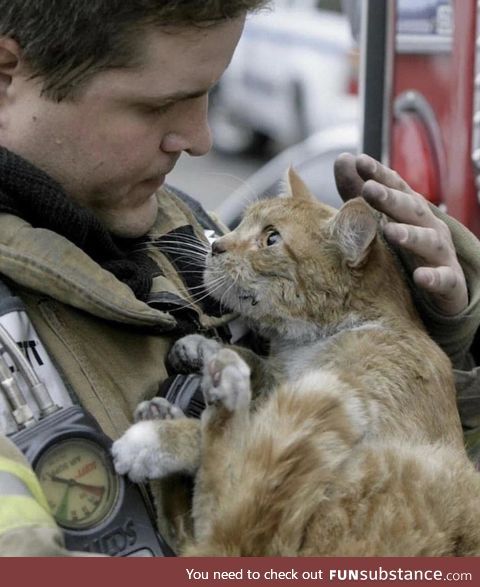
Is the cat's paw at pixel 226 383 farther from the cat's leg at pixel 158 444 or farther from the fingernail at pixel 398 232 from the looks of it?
the fingernail at pixel 398 232

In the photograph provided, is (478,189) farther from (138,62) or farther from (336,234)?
(138,62)

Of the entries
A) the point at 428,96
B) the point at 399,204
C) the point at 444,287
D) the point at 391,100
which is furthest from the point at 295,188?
the point at 391,100

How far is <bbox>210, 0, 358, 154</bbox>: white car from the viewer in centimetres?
785

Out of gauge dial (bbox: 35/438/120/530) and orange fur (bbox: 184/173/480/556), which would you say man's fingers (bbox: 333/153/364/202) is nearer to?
orange fur (bbox: 184/173/480/556)

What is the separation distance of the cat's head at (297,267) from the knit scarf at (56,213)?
0.32 m

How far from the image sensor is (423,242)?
2.51 m

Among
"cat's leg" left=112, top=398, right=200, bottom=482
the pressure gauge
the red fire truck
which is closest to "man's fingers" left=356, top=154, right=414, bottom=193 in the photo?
"cat's leg" left=112, top=398, right=200, bottom=482

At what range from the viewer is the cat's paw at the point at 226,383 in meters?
2.10

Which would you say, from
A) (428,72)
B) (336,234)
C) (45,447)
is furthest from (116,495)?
(428,72)

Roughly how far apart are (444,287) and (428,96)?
276cm

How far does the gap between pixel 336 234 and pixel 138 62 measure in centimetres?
65

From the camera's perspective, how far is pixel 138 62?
2.25 m

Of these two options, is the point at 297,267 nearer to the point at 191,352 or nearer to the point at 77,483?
the point at 191,352

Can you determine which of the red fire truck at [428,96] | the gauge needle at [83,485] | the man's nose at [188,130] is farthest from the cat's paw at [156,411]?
the red fire truck at [428,96]
